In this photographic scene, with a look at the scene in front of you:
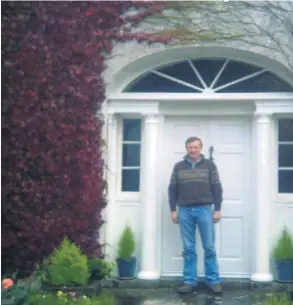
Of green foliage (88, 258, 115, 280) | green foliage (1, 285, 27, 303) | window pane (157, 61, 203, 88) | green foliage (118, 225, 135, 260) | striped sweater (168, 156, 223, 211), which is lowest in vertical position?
green foliage (1, 285, 27, 303)

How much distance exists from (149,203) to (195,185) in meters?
0.78

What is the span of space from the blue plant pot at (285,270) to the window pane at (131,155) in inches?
84.9

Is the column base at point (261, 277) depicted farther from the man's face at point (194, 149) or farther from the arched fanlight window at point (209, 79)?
the arched fanlight window at point (209, 79)

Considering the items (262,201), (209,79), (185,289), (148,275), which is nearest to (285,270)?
(262,201)

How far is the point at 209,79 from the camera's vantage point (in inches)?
345

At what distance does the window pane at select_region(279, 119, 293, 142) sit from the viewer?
8.72 meters

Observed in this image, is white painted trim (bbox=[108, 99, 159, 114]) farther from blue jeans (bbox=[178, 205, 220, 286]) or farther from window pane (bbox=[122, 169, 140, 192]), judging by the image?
blue jeans (bbox=[178, 205, 220, 286])

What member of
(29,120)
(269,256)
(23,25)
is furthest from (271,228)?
(23,25)

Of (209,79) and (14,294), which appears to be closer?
(14,294)

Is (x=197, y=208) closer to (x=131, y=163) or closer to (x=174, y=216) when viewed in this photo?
(x=174, y=216)

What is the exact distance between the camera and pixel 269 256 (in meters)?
8.44

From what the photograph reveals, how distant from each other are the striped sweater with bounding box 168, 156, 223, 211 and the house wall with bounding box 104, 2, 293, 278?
78cm

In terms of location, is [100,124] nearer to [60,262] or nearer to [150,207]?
[150,207]

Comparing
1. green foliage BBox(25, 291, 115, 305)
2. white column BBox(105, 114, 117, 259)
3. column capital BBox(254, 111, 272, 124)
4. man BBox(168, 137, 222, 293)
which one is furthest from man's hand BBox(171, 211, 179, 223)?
green foliage BBox(25, 291, 115, 305)
